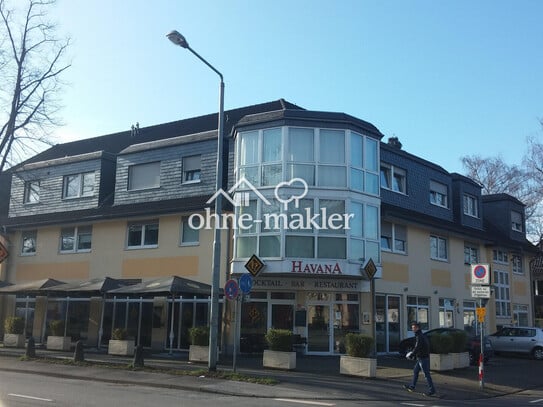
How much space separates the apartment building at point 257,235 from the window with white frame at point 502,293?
0.70 ft

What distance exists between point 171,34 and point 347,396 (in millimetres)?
10417

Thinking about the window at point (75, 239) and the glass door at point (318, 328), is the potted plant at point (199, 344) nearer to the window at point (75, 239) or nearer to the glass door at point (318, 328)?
the glass door at point (318, 328)

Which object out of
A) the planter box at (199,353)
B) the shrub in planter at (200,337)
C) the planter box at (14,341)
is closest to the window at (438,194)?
the shrub in planter at (200,337)

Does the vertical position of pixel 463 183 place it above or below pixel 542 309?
above

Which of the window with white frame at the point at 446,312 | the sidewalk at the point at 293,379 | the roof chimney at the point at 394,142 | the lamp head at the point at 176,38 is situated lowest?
the sidewalk at the point at 293,379

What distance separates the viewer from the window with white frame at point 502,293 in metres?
33.1

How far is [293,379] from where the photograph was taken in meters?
15.6

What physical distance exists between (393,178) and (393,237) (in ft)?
9.02

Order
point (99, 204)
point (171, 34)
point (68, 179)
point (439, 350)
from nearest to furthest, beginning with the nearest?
point (171, 34), point (439, 350), point (99, 204), point (68, 179)

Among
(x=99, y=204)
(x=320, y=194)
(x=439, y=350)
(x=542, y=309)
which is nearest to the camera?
(x=439, y=350)

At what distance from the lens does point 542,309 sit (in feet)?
178

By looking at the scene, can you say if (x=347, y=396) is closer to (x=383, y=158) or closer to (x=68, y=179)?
(x=383, y=158)

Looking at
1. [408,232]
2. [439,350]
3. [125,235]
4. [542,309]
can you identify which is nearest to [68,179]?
[125,235]

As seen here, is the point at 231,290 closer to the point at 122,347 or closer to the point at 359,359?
the point at 359,359
